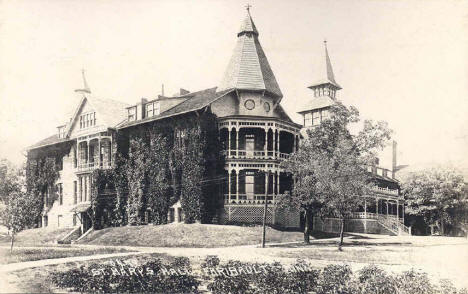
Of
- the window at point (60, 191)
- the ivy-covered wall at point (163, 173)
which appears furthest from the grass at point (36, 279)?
the window at point (60, 191)

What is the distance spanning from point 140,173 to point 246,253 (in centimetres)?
1406

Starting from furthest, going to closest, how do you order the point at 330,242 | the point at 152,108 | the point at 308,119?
the point at 308,119
the point at 152,108
the point at 330,242

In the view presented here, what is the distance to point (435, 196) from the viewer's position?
117 feet

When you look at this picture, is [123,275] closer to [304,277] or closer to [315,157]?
[304,277]

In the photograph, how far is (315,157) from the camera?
2531cm

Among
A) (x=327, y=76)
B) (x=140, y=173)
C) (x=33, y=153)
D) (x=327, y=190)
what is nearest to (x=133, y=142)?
(x=140, y=173)

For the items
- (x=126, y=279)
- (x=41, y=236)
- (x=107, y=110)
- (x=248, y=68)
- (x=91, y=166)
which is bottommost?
(x=41, y=236)

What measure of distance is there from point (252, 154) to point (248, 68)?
227 inches

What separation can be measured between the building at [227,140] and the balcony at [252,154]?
A: 0.06 meters

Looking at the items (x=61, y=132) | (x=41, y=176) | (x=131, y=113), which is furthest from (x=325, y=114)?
(x=41, y=176)

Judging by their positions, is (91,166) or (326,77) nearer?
(91,166)

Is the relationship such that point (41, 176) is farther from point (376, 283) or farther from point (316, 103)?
point (376, 283)

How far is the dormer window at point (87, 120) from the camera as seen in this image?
1438 inches

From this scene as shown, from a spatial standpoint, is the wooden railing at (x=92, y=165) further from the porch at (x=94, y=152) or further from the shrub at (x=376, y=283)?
the shrub at (x=376, y=283)
